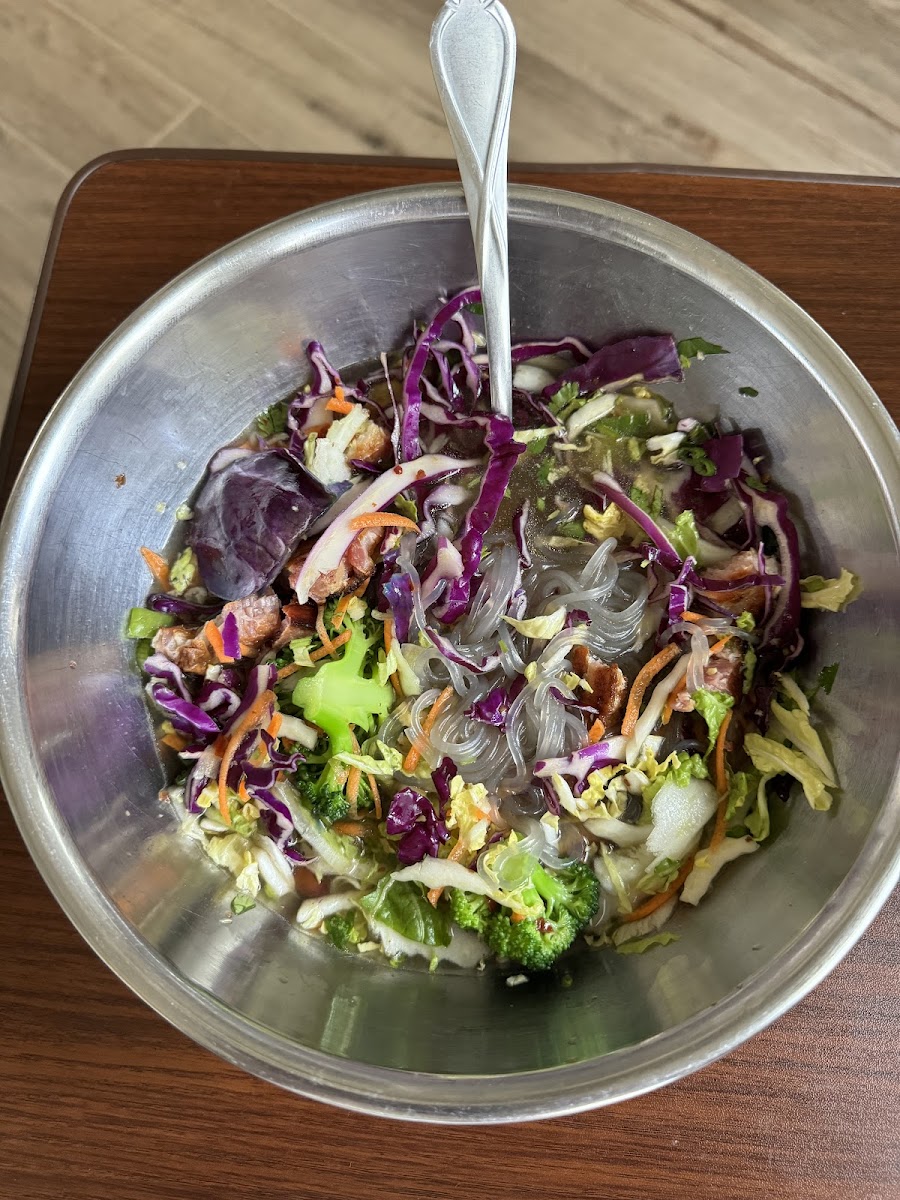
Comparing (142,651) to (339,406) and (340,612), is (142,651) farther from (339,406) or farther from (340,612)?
(339,406)

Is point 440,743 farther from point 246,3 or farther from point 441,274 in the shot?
point 246,3

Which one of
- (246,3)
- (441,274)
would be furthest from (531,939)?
(246,3)

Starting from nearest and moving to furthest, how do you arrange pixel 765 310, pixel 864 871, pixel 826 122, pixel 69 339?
pixel 864 871 → pixel 765 310 → pixel 69 339 → pixel 826 122

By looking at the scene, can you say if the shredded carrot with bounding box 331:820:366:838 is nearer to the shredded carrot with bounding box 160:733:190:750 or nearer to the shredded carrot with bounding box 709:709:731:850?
the shredded carrot with bounding box 160:733:190:750

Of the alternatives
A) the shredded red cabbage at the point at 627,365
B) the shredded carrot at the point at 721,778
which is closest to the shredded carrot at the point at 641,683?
the shredded carrot at the point at 721,778

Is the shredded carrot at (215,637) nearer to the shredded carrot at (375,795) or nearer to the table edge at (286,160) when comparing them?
the shredded carrot at (375,795)

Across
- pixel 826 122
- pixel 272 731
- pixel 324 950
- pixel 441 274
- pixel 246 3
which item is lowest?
pixel 324 950

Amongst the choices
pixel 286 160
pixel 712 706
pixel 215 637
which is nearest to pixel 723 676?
pixel 712 706

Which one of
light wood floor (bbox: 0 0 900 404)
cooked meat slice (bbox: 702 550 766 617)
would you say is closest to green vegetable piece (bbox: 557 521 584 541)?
cooked meat slice (bbox: 702 550 766 617)
